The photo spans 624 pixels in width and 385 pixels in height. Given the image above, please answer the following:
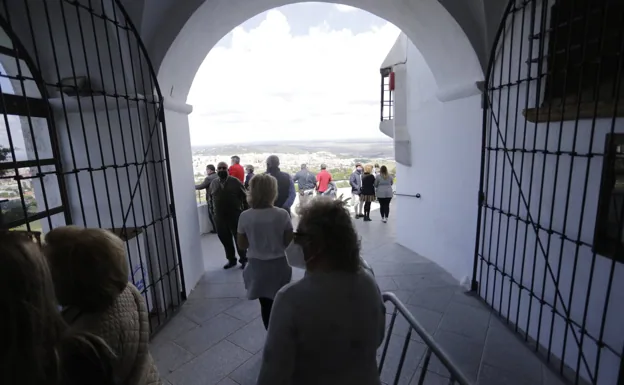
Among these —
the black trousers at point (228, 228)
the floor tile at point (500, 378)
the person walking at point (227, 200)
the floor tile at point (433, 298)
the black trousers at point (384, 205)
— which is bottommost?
the floor tile at point (433, 298)

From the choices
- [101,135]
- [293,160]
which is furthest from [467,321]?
[293,160]

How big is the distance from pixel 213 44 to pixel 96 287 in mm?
3565

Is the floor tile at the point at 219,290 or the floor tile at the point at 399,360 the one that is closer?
the floor tile at the point at 399,360

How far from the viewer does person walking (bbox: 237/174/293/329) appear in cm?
223

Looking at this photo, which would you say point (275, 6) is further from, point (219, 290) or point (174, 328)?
point (174, 328)

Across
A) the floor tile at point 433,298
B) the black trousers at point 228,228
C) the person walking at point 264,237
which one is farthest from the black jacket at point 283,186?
the person walking at point 264,237

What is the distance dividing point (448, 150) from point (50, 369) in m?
4.26

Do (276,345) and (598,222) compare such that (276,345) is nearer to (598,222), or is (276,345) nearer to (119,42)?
(598,222)

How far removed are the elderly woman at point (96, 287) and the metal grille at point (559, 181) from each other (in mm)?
2555

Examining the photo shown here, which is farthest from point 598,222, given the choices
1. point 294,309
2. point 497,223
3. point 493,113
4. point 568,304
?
point 294,309

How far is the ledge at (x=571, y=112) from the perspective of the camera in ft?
6.32

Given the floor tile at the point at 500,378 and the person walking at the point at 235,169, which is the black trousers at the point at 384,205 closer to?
the person walking at the point at 235,169

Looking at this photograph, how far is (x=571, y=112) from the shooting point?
223 cm

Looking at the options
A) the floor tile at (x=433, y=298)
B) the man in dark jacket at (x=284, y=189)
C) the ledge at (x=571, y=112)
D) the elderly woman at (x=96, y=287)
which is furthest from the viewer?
the man in dark jacket at (x=284, y=189)
